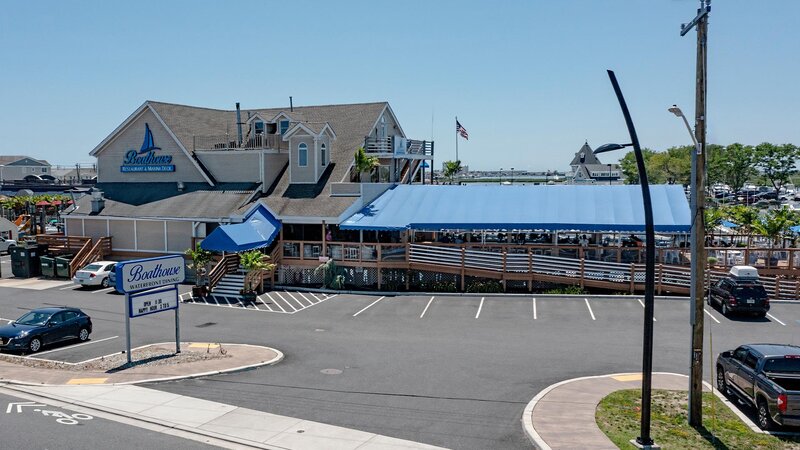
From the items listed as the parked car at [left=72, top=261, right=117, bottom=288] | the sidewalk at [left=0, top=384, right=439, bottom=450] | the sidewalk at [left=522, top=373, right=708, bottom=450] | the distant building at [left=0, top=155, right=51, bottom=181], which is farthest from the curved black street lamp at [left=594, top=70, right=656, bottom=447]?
the distant building at [left=0, top=155, right=51, bottom=181]

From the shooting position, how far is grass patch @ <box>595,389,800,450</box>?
13.9 m

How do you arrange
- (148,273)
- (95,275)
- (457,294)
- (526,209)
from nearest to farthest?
(148,273) → (457,294) → (95,275) → (526,209)

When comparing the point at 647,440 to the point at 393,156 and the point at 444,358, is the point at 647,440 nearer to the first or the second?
the point at 444,358

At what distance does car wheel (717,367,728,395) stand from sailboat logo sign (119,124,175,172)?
1396 inches

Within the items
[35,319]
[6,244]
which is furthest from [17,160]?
[35,319]

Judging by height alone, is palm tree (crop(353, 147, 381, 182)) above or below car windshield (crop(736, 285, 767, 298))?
above

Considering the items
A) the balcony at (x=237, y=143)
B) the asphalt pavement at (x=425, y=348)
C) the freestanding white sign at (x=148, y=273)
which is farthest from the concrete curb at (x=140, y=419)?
the balcony at (x=237, y=143)

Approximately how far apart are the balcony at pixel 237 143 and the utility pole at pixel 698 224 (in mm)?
30120

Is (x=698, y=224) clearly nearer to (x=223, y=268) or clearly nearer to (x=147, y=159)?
(x=223, y=268)

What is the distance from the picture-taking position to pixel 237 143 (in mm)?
43156

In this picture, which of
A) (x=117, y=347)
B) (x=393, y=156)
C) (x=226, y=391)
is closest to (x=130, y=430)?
(x=226, y=391)

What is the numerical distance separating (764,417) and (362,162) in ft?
92.3

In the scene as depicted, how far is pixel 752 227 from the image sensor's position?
4072 centimetres

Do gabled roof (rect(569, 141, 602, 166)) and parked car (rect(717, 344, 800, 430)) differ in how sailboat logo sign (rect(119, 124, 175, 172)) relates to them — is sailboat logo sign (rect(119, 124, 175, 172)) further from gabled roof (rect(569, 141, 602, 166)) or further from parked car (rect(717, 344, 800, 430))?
gabled roof (rect(569, 141, 602, 166))
